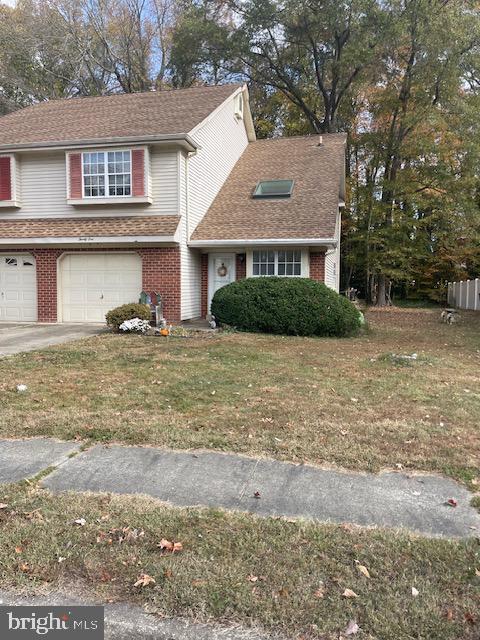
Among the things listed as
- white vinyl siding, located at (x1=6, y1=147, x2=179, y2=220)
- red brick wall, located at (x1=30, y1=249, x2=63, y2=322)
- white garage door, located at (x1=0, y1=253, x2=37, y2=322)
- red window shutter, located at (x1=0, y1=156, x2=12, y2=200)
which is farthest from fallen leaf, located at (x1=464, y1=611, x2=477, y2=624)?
red window shutter, located at (x1=0, y1=156, x2=12, y2=200)

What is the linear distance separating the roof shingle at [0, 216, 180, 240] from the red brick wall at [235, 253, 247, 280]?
8.57 ft

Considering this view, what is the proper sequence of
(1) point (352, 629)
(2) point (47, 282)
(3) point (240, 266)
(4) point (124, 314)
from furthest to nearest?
1. (3) point (240, 266)
2. (2) point (47, 282)
3. (4) point (124, 314)
4. (1) point (352, 629)

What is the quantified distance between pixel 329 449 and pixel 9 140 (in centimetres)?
1458

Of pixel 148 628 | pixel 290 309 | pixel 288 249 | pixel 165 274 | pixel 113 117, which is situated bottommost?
pixel 148 628

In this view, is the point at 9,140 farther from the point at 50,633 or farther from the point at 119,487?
the point at 50,633

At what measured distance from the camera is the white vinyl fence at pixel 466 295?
845 inches

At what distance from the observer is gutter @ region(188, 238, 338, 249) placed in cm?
1355

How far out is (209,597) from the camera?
2469 millimetres

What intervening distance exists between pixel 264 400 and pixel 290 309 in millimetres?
6049

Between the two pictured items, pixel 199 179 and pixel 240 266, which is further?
pixel 240 266

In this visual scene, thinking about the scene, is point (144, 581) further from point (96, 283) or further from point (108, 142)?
point (108, 142)

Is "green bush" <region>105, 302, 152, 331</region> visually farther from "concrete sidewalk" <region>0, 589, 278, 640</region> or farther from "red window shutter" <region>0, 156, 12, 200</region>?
"concrete sidewalk" <region>0, 589, 278, 640</region>

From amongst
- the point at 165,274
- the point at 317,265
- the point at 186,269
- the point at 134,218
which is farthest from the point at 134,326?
the point at 317,265

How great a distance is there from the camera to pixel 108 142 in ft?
44.6
